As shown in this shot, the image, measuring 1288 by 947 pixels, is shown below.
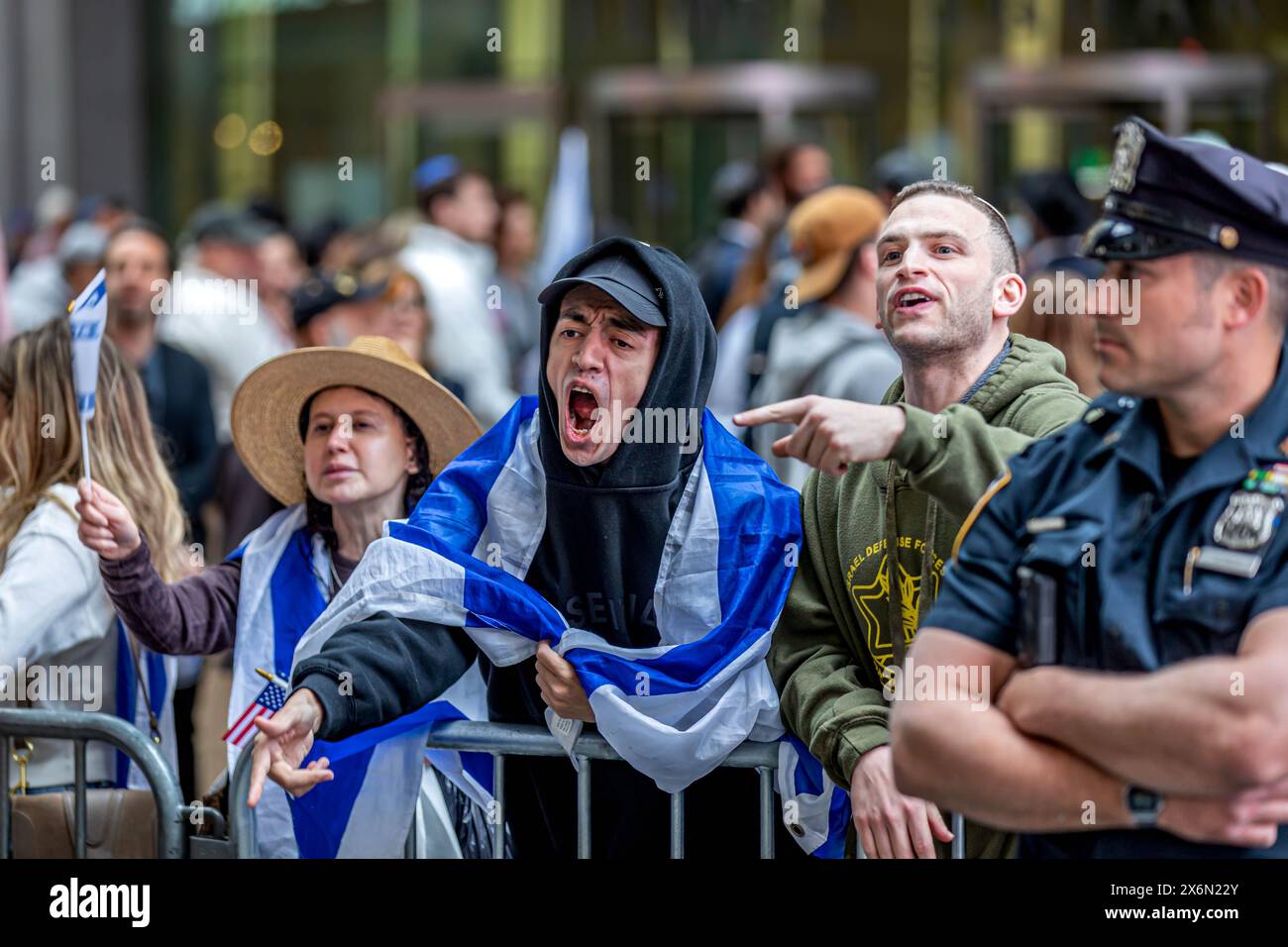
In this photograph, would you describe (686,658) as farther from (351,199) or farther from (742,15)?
(351,199)

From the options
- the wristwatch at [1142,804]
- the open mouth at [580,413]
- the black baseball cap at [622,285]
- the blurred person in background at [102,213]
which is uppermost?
the blurred person in background at [102,213]

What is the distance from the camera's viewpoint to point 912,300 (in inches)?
127

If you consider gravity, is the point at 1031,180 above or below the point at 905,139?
below

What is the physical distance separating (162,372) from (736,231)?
468cm

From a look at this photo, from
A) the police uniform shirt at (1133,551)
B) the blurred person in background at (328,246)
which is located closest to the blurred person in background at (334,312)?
the blurred person in background at (328,246)

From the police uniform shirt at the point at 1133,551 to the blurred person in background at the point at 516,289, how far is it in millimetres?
7251

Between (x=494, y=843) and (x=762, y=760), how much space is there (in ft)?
2.14

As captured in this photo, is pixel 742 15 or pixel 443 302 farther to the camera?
pixel 742 15

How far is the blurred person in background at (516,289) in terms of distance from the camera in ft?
33.9

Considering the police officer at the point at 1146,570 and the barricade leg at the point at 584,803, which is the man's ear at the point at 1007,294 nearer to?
the police officer at the point at 1146,570

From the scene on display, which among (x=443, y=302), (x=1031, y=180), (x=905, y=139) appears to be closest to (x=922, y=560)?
(x=443, y=302)

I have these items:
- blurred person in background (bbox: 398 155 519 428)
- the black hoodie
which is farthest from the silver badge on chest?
blurred person in background (bbox: 398 155 519 428)

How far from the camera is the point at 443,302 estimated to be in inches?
337

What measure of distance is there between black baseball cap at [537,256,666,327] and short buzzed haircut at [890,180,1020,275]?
503mm
